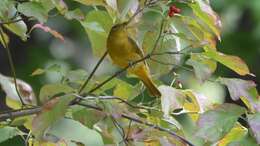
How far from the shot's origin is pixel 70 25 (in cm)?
262

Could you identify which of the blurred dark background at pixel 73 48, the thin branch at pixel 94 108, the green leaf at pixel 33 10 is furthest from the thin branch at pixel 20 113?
the blurred dark background at pixel 73 48

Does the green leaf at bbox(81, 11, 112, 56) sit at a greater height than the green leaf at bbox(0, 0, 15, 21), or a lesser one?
lesser

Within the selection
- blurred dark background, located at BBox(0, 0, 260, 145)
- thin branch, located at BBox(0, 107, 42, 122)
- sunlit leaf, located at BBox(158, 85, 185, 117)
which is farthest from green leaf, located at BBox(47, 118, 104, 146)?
sunlit leaf, located at BBox(158, 85, 185, 117)

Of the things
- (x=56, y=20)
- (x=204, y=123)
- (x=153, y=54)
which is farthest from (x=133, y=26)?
(x=56, y=20)

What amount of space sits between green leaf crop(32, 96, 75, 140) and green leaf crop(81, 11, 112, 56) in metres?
0.17

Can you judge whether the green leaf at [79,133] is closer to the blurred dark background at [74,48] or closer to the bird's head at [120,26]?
the blurred dark background at [74,48]

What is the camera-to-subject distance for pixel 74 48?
2717mm

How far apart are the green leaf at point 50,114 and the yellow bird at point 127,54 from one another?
0.56 feet

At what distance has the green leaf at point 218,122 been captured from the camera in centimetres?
89

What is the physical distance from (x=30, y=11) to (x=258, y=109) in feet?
1.04

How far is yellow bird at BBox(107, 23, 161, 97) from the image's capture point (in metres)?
1.06

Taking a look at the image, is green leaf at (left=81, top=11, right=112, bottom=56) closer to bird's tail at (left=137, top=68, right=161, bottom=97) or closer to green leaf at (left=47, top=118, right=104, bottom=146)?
bird's tail at (left=137, top=68, right=161, bottom=97)

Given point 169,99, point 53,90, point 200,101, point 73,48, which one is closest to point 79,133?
point 73,48

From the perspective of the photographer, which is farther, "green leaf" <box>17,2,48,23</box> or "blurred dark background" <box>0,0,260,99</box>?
"blurred dark background" <box>0,0,260,99</box>
